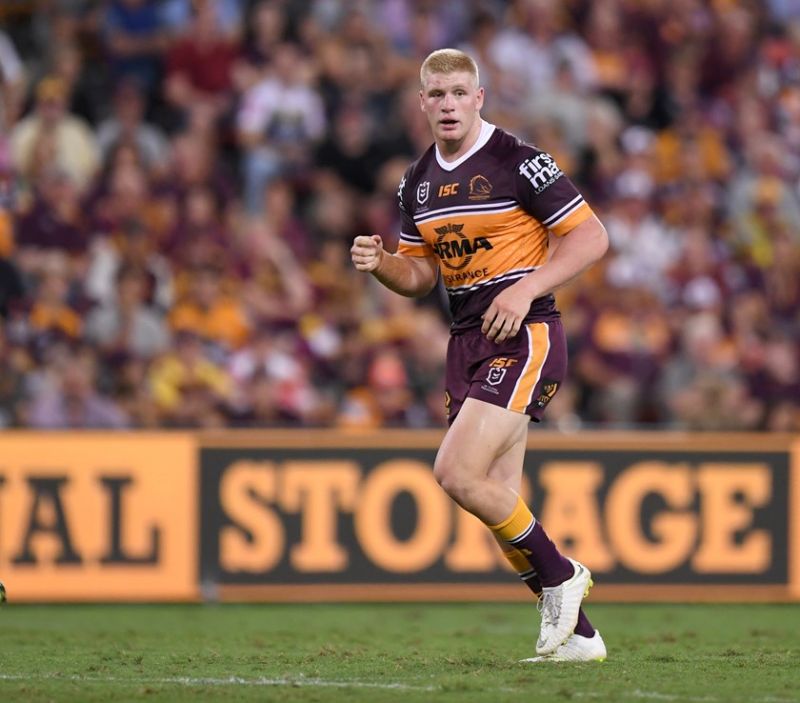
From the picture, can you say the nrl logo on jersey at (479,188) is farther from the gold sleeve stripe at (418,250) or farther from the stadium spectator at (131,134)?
the stadium spectator at (131,134)

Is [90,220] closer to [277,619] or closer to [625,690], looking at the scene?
[277,619]

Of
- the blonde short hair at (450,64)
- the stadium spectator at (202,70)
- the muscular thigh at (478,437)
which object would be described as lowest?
the muscular thigh at (478,437)

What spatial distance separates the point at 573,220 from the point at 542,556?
4.84 ft

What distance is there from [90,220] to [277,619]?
193 inches

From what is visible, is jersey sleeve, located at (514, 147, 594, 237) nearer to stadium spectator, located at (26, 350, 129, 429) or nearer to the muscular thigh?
the muscular thigh

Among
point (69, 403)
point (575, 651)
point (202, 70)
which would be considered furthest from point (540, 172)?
point (202, 70)

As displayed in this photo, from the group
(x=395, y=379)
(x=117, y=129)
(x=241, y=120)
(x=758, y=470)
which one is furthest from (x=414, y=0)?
(x=758, y=470)

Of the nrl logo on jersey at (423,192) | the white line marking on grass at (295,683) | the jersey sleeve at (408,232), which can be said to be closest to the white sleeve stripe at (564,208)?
the nrl logo on jersey at (423,192)

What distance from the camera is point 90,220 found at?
45.8 ft

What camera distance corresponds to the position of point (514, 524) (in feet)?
23.0

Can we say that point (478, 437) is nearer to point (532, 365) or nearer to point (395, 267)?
point (532, 365)

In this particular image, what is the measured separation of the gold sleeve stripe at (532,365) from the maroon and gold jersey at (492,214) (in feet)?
0.21

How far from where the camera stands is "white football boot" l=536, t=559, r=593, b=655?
704 cm

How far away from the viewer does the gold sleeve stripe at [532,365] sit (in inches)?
275
